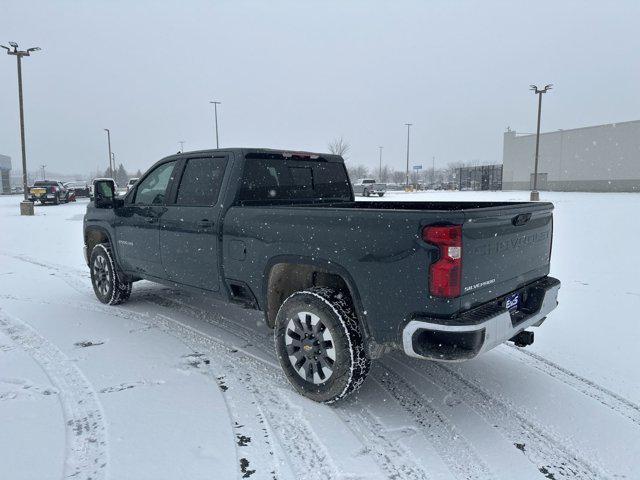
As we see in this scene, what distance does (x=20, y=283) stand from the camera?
7316 mm

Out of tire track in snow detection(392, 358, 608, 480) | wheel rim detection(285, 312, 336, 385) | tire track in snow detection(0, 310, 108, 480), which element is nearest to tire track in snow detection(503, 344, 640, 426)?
tire track in snow detection(392, 358, 608, 480)

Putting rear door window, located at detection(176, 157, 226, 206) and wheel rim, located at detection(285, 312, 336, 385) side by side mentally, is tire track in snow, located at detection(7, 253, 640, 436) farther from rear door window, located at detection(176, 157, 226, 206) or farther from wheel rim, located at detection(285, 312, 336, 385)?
rear door window, located at detection(176, 157, 226, 206)

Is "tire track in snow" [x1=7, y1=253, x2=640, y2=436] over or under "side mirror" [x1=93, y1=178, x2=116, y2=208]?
under

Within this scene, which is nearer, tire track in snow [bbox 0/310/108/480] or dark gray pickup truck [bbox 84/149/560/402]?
tire track in snow [bbox 0/310/108/480]

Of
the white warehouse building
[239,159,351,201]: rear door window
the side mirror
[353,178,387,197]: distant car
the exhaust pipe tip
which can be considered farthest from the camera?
the white warehouse building

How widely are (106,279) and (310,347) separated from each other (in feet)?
12.1

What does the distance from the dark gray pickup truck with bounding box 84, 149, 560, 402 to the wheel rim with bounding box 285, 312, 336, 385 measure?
0.03 ft

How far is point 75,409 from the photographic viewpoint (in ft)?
10.8

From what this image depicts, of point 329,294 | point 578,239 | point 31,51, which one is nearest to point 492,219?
point 329,294

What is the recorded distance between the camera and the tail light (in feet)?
9.14

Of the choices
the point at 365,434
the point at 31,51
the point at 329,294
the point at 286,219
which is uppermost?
the point at 31,51

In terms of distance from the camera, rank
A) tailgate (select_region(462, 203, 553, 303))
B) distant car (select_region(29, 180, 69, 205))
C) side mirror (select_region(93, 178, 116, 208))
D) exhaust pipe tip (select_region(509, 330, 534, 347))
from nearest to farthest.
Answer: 1. tailgate (select_region(462, 203, 553, 303))
2. exhaust pipe tip (select_region(509, 330, 534, 347))
3. side mirror (select_region(93, 178, 116, 208))
4. distant car (select_region(29, 180, 69, 205))

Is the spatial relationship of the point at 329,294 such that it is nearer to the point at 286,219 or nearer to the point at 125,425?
the point at 286,219

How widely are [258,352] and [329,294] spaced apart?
138cm
